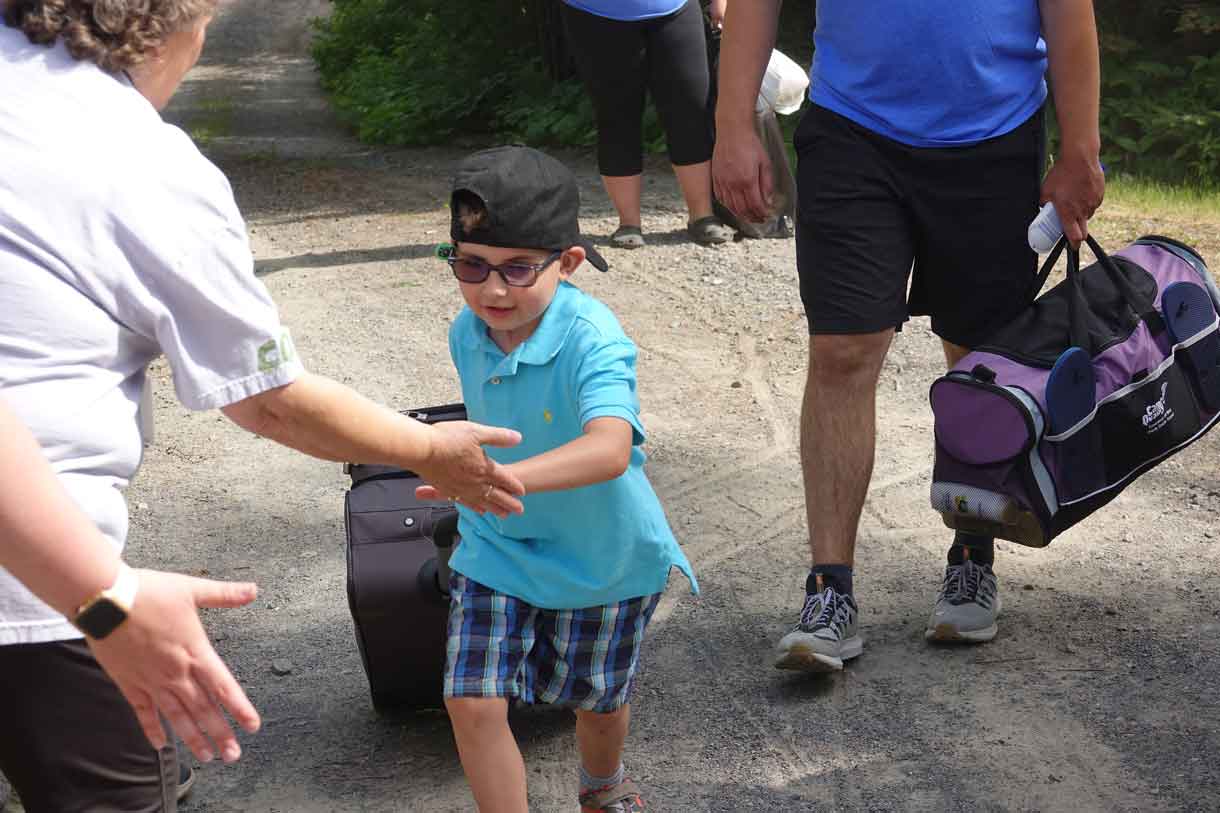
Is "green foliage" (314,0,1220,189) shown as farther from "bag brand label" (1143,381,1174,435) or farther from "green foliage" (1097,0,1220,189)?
"bag brand label" (1143,381,1174,435)

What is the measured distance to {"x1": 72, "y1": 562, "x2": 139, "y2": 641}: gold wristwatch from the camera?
178 cm

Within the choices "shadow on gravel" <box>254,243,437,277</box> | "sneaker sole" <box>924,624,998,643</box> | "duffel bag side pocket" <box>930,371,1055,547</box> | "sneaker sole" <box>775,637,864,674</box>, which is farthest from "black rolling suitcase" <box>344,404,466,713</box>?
"shadow on gravel" <box>254,243,437,277</box>

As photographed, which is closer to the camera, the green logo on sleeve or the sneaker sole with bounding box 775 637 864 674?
the green logo on sleeve

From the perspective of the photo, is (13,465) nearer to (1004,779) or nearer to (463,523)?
(463,523)

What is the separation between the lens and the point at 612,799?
3.27 metres

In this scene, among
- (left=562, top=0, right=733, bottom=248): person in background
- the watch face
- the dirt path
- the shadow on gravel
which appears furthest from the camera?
the shadow on gravel

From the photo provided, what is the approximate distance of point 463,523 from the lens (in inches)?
124

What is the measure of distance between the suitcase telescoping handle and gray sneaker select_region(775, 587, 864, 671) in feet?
3.01

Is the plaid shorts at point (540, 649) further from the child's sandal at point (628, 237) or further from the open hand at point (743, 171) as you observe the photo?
the child's sandal at point (628, 237)

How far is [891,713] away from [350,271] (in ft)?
18.1

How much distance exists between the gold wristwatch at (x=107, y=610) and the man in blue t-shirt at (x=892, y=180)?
2.30 m

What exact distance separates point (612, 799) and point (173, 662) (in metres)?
1.63

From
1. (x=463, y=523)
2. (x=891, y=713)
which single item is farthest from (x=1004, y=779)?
(x=463, y=523)

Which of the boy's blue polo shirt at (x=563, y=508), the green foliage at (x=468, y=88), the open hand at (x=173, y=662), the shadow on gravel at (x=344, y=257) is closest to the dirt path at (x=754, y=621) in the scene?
the boy's blue polo shirt at (x=563, y=508)
